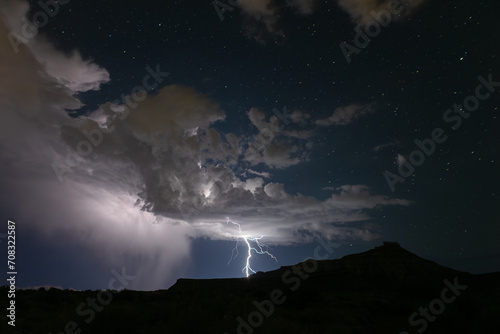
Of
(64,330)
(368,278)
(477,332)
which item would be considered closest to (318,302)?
(477,332)

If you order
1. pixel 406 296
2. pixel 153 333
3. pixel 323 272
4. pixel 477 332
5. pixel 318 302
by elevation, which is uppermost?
pixel 323 272

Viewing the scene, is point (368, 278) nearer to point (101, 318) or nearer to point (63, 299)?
point (63, 299)

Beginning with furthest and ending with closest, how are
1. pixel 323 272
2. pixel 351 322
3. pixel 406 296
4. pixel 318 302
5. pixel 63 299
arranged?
pixel 323 272
pixel 406 296
pixel 63 299
pixel 318 302
pixel 351 322

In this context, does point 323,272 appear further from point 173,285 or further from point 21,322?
point 21,322

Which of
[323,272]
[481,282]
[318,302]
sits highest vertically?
[323,272]

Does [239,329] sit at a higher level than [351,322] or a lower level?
lower

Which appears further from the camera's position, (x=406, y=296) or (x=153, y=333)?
(x=406, y=296)

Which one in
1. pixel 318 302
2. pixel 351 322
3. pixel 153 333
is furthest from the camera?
pixel 318 302

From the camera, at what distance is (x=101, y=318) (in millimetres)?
10766

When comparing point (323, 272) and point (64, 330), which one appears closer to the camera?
point (64, 330)

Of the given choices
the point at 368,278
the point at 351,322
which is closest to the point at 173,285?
the point at 368,278

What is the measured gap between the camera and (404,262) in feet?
178

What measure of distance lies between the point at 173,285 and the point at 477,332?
190 ft

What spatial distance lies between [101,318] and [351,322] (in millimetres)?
10233
